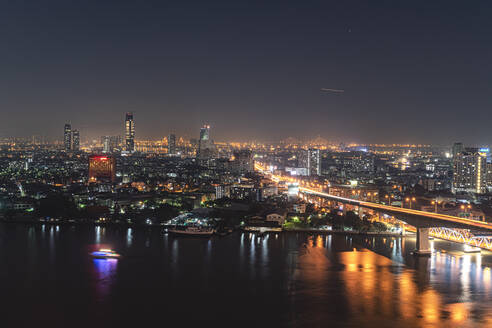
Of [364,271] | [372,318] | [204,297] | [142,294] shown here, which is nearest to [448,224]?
[364,271]

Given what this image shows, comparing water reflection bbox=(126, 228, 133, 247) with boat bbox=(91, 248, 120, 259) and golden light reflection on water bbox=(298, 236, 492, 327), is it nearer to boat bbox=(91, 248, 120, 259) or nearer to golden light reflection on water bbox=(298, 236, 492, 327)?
boat bbox=(91, 248, 120, 259)

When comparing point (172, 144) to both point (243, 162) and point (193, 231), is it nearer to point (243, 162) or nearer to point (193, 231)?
point (243, 162)

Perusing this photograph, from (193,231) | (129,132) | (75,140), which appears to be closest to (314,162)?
(193,231)

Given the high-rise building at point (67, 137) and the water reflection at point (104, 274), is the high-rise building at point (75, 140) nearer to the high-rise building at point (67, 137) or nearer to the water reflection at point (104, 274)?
the high-rise building at point (67, 137)

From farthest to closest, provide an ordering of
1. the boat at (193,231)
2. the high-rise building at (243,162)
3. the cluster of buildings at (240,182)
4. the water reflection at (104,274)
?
the high-rise building at (243,162)
the cluster of buildings at (240,182)
the boat at (193,231)
the water reflection at (104,274)

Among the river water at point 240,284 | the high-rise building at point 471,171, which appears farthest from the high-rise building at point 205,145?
the river water at point 240,284

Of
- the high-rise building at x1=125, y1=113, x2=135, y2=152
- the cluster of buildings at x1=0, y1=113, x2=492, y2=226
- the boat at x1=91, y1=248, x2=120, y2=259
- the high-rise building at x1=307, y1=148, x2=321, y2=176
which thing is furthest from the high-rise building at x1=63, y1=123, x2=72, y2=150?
the boat at x1=91, y1=248, x2=120, y2=259
